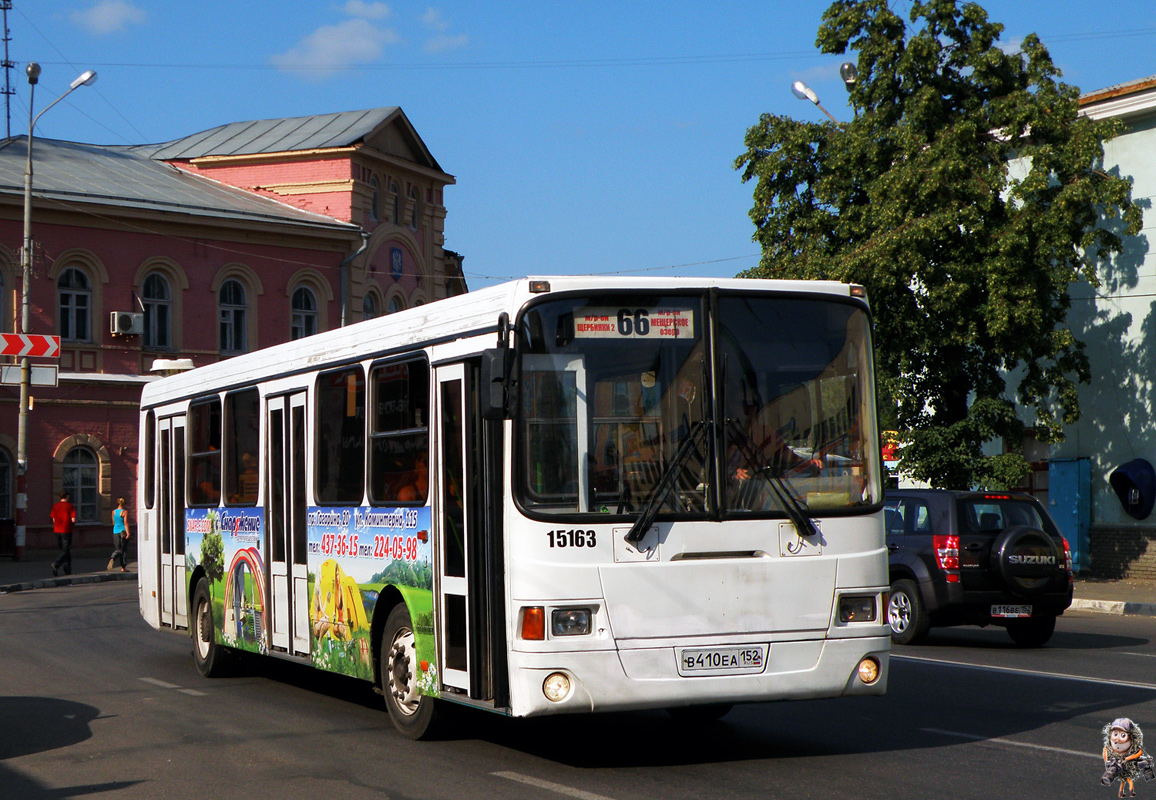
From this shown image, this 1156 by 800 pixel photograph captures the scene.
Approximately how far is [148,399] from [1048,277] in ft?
54.3

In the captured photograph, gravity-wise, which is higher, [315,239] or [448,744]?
[315,239]

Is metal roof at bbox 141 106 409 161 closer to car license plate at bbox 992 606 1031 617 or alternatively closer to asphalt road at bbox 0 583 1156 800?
car license plate at bbox 992 606 1031 617

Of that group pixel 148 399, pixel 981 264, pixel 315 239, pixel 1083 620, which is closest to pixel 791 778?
pixel 148 399

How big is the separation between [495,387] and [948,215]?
60.1ft

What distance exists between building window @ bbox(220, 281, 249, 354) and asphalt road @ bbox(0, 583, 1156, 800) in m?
27.4

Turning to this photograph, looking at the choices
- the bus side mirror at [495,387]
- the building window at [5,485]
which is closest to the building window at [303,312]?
the building window at [5,485]

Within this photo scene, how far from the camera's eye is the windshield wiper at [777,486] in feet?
27.0

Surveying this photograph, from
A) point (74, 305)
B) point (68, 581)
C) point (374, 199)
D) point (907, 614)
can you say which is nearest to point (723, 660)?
point (907, 614)

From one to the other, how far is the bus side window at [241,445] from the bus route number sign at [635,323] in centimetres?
493

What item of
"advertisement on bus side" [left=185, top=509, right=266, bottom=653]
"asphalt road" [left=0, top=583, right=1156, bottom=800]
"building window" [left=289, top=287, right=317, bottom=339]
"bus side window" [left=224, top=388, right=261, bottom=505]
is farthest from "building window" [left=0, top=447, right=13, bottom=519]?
"bus side window" [left=224, top=388, right=261, bottom=505]

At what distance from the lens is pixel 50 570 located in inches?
1291

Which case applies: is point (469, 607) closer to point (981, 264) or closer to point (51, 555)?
point (981, 264)

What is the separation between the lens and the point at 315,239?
43094 mm

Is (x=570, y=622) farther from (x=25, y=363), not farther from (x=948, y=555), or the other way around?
(x=25, y=363)
